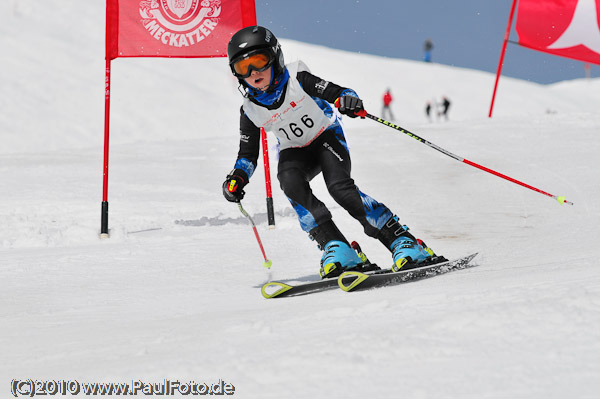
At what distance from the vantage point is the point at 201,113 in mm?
29516

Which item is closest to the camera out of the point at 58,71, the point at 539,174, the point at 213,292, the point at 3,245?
the point at 213,292

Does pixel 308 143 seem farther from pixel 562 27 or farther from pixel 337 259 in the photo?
pixel 562 27

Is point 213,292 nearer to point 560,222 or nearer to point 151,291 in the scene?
point 151,291

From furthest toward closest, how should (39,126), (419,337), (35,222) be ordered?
1. (39,126)
2. (35,222)
3. (419,337)

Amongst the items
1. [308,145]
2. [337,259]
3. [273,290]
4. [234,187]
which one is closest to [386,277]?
[337,259]

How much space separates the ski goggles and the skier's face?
0.9 inches

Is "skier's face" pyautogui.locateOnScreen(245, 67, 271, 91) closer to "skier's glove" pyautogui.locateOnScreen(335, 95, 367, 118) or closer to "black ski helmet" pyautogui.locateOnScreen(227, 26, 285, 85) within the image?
"black ski helmet" pyautogui.locateOnScreen(227, 26, 285, 85)

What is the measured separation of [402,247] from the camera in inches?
166

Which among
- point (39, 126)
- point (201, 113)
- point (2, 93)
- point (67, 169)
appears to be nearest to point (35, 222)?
point (67, 169)

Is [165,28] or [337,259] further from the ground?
[165,28]

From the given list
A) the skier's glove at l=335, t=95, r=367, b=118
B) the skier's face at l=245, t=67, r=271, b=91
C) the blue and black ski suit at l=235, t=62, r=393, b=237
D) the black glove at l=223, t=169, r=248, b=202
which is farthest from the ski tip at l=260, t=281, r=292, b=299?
the skier's face at l=245, t=67, r=271, b=91

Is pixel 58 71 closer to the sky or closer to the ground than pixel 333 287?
closer to the ground

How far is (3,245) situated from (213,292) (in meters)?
3.00

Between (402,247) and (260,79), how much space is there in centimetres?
134
